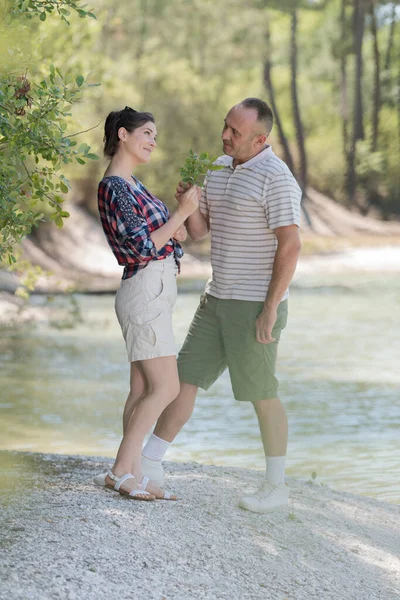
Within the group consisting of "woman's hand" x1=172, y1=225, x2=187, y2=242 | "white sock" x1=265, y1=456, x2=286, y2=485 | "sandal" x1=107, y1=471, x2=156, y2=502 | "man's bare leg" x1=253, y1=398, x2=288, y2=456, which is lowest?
"sandal" x1=107, y1=471, x2=156, y2=502

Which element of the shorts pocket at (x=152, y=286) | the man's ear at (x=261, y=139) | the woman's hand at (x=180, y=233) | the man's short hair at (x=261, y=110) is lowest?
the shorts pocket at (x=152, y=286)

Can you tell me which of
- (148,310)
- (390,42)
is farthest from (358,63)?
(148,310)

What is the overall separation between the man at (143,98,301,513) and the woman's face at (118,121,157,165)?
23 centimetres

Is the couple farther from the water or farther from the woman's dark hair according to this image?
the water

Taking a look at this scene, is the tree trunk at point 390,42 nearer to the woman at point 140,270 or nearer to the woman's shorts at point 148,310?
the woman at point 140,270

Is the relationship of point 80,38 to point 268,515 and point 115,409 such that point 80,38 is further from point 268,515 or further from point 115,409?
point 268,515

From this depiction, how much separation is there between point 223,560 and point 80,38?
485 inches

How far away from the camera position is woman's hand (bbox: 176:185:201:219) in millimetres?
4379

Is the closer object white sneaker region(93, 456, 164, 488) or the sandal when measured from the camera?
the sandal

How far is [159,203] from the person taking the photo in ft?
14.8

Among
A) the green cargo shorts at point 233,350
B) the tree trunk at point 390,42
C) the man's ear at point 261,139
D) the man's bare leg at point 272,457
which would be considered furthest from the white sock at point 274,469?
the tree trunk at point 390,42

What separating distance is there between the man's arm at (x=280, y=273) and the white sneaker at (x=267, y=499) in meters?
0.72

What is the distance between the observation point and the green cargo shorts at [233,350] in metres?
4.62

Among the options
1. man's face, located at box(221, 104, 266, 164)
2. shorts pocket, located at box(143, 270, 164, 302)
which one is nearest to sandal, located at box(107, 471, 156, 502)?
shorts pocket, located at box(143, 270, 164, 302)
